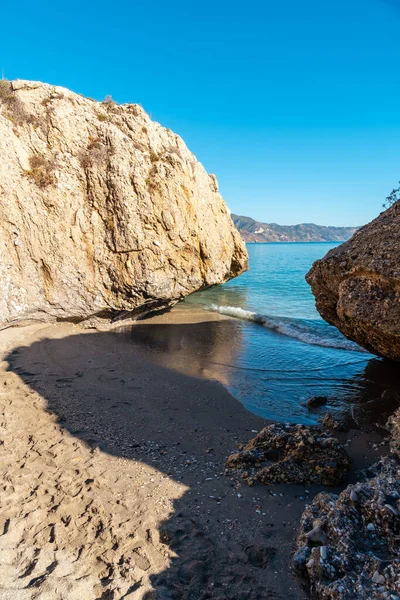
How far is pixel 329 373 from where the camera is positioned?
11828mm

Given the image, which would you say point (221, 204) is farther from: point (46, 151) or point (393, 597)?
point (393, 597)

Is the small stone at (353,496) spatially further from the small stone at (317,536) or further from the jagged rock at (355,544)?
the small stone at (317,536)

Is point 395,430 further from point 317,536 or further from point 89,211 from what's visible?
point 89,211

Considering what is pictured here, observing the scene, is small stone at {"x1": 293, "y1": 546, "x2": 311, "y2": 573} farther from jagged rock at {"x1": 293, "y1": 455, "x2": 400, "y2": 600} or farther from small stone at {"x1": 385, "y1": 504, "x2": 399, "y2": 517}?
small stone at {"x1": 385, "y1": 504, "x2": 399, "y2": 517}

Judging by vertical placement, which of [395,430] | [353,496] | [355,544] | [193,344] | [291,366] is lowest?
[291,366]

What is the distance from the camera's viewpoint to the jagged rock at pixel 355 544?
11.6 feet

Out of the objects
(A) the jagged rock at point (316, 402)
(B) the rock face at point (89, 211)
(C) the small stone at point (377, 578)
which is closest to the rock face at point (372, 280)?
(A) the jagged rock at point (316, 402)

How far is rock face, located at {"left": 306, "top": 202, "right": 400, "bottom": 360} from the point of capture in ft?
26.7

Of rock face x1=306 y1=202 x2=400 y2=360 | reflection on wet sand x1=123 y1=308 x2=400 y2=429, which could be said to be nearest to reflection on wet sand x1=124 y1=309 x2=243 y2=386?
reflection on wet sand x1=123 y1=308 x2=400 y2=429

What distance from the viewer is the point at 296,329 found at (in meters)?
17.5

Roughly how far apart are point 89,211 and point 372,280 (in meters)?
11.4

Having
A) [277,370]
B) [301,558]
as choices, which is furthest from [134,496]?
[277,370]

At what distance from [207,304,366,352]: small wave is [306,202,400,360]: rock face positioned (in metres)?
4.40

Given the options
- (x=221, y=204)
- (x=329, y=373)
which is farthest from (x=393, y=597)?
(x=221, y=204)
